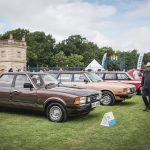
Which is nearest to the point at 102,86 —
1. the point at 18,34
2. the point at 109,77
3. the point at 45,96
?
the point at 109,77

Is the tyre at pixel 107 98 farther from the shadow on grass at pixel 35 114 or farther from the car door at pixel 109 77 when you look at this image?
the car door at pixel 109 77

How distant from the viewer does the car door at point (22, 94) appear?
11.8 metres

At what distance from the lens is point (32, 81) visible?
12.1m

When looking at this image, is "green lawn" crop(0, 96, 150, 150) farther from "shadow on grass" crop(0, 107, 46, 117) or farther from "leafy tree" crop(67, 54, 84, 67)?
"leafy tree" crop(67, 54, 84, 67)

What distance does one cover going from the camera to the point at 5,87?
12.6m

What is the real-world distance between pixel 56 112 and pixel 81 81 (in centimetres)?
518

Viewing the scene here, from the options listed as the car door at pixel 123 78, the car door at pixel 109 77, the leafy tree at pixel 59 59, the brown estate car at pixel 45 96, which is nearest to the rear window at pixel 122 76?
the car door at pixel 123 78

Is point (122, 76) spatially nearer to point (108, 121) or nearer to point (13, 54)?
point (108, 121)

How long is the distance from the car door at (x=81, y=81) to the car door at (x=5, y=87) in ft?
14.1

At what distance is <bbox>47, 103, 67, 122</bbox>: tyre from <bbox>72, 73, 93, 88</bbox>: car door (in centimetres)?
490

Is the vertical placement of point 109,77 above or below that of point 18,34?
below

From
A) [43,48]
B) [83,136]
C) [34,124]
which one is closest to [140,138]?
[83,136]

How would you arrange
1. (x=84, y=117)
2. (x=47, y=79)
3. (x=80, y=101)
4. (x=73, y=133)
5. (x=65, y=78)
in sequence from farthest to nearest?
(x=65, y=78), (x=47, y=79), (x=84, y=117), (x=80, y=101), (x=73, y=133)

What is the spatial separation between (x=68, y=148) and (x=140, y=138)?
2046 millimetres
